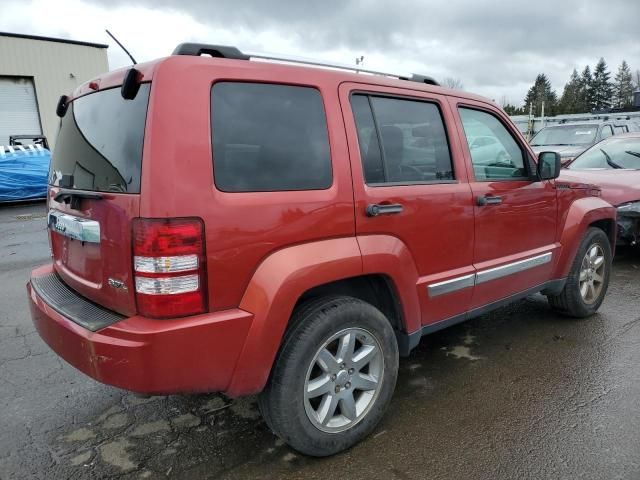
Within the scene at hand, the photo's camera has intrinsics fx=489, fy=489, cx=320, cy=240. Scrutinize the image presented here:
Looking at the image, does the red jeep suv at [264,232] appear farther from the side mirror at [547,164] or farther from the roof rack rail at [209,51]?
the side mirror at [547,164]

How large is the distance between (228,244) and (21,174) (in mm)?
12936

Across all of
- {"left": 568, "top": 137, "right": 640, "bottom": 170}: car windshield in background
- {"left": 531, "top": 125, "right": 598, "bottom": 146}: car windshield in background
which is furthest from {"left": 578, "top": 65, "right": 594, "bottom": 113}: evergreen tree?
Answer: {"left": 568, "top": 137, "right": 640, "bottom": 170}: car windshield in background

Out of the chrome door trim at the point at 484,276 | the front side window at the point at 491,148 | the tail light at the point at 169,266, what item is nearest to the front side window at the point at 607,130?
the chrome door trim at the point at 484,276

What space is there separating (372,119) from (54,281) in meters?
2.02

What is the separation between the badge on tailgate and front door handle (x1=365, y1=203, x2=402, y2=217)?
129 centimetres

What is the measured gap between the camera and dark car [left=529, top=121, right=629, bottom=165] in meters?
11.6

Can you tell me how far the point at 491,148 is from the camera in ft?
11.2

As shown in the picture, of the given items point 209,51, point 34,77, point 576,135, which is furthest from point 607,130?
A: point 34,77

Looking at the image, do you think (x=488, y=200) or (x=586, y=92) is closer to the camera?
(x=488, y=200)

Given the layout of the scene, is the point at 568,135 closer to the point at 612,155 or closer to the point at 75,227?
the point at 612,155

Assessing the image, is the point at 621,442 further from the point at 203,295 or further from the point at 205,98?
the point at 205,98

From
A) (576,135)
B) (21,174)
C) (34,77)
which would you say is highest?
(34,77)

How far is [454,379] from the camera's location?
330cm

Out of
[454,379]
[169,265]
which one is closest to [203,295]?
[169,265]
